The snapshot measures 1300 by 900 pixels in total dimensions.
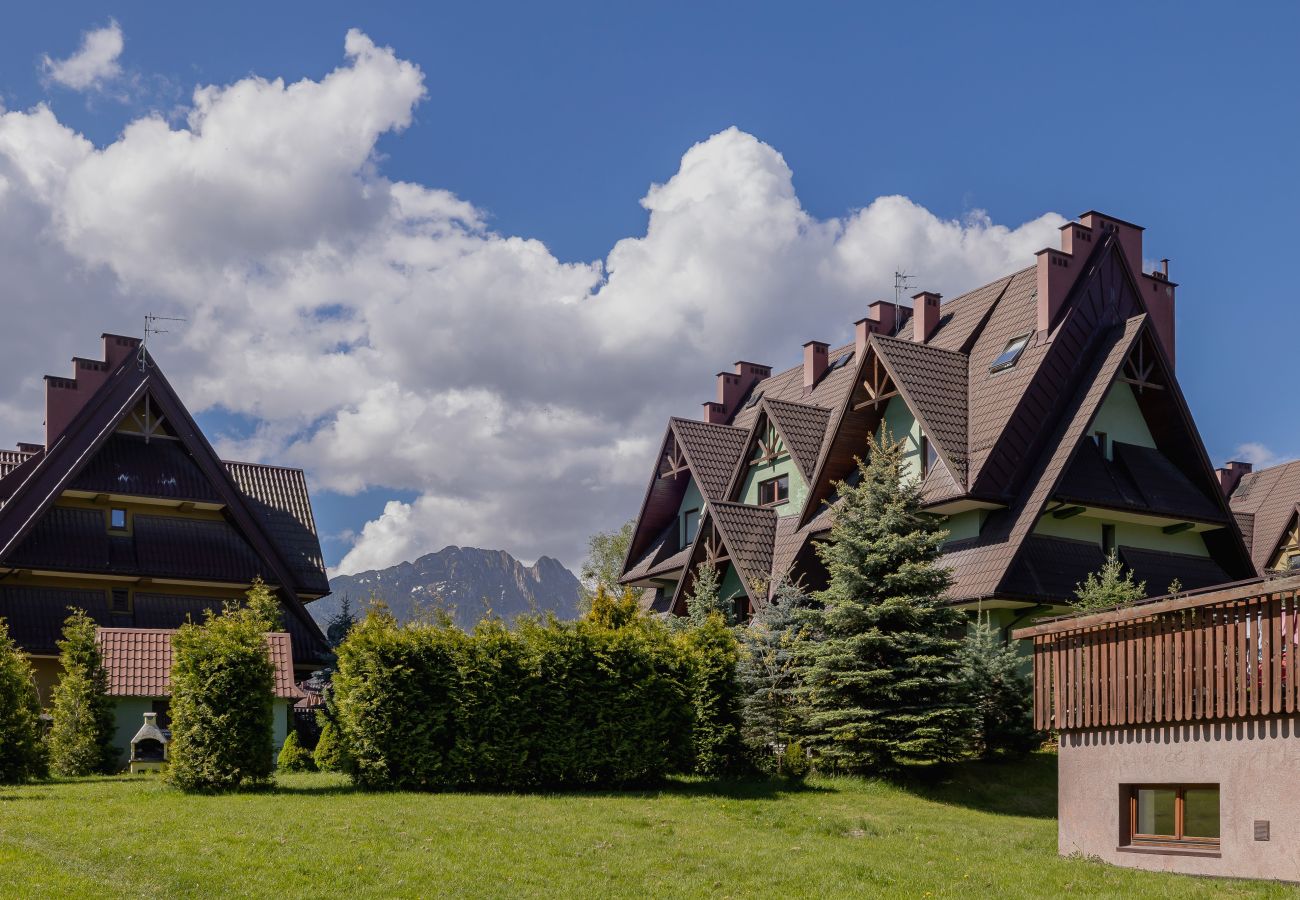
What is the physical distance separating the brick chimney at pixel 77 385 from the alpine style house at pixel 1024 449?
17.6 metres

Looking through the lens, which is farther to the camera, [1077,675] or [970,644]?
[970,644]

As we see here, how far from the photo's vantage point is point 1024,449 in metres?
31.1

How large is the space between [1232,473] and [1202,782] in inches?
1404

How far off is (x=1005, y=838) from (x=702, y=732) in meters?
6.89

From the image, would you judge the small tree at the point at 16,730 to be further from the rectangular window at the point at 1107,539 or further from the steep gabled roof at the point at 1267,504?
the steep gabled roof at the point at 1267,504

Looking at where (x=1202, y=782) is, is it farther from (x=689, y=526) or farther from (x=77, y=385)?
(x=77, y=385)

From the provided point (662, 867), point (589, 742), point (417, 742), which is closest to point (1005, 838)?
point (662, 867)

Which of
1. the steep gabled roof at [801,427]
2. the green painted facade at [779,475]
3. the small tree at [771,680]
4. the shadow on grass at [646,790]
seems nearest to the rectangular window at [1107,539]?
the green painted facade at [779,475]

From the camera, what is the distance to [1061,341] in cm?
3259

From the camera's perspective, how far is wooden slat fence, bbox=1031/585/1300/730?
14.6 m

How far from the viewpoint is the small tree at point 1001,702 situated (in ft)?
85.0

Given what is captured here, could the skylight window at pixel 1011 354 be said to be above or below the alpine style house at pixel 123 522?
above

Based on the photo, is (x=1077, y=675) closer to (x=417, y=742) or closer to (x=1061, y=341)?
(x=417, y=742)

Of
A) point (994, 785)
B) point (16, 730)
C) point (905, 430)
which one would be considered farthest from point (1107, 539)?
point (16, 730)
